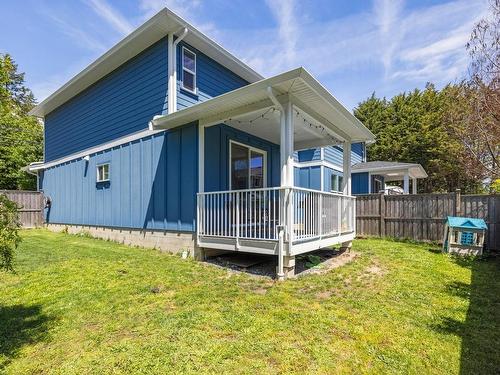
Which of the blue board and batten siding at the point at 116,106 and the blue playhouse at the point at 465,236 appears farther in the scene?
the blue board and batten siding at the point at 116,106

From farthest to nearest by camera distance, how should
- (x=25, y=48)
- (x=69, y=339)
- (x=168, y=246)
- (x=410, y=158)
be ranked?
(x=410, y=158)
(x=25, y=48)
(x=168, y=246)
(x=69, y=339)

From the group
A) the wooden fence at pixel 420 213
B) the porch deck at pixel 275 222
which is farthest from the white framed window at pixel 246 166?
the wooden fence at pixel 420 213

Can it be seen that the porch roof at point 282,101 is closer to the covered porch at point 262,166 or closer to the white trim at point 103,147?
the covered porch at point 262,166

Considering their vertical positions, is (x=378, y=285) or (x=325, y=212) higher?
(x=325, y=212)

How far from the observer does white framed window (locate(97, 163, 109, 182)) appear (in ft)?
30.7

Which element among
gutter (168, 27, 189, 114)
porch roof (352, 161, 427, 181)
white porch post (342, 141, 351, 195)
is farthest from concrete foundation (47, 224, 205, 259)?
porch roof (352, 161, 427, 181)

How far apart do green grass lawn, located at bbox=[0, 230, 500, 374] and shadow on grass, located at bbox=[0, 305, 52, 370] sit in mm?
12

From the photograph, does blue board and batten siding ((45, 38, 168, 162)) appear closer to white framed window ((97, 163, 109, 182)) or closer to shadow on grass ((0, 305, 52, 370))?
white framed window ((97, 163, 109, 182))

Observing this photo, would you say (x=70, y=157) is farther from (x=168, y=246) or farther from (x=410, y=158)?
(x=410, y=158)

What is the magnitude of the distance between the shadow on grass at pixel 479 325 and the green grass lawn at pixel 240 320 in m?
0.01

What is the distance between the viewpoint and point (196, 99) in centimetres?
791

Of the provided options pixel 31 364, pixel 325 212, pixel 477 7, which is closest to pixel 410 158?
pixel 477 7

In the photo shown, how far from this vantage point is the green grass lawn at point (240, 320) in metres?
2.65

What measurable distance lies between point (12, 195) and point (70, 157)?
376cm
